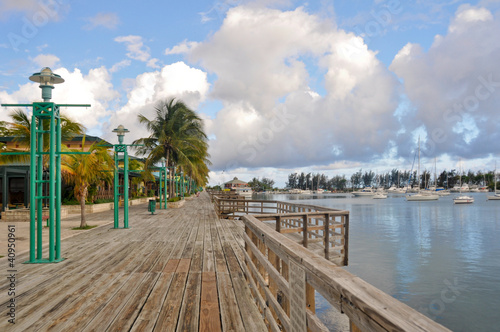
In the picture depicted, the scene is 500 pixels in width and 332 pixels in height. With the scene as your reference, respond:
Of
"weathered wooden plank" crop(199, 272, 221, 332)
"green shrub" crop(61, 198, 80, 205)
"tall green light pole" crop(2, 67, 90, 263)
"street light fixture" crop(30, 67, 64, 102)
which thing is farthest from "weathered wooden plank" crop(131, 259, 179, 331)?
"green shrub" crop(61, 198, 80, 205)

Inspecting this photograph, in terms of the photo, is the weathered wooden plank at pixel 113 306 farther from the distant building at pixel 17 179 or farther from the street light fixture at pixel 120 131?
the street light fixture at pixel 120 131

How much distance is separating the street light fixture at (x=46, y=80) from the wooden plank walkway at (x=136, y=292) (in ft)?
11.5

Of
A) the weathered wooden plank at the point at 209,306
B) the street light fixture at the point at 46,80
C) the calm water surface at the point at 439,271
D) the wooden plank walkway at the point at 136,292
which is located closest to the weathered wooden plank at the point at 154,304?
the wooden plank walkway at the point at 136,292

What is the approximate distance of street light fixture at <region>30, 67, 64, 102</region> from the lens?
22.7 feet

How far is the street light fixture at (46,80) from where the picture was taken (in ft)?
22.7

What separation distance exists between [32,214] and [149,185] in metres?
48.7

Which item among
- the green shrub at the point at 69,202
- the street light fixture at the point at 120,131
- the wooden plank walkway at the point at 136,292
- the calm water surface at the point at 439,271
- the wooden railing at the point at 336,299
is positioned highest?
the street light fixture at the point at 120,131

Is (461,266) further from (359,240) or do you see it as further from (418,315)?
(418,315)

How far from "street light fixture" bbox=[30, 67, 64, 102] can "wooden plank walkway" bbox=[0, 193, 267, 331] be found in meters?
3.51

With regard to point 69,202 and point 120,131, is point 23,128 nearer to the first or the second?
point 120,131

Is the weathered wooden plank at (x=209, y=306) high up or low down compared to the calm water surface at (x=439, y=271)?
up

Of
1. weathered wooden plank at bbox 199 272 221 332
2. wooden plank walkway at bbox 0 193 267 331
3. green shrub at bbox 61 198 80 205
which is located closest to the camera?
weathered wooden plank at bbox 199 272 221 332

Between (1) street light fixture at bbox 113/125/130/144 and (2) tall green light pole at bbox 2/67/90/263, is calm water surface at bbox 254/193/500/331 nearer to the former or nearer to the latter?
(2) tall green light pole at bbox 2/67/90/263

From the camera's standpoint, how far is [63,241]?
33.1ft
